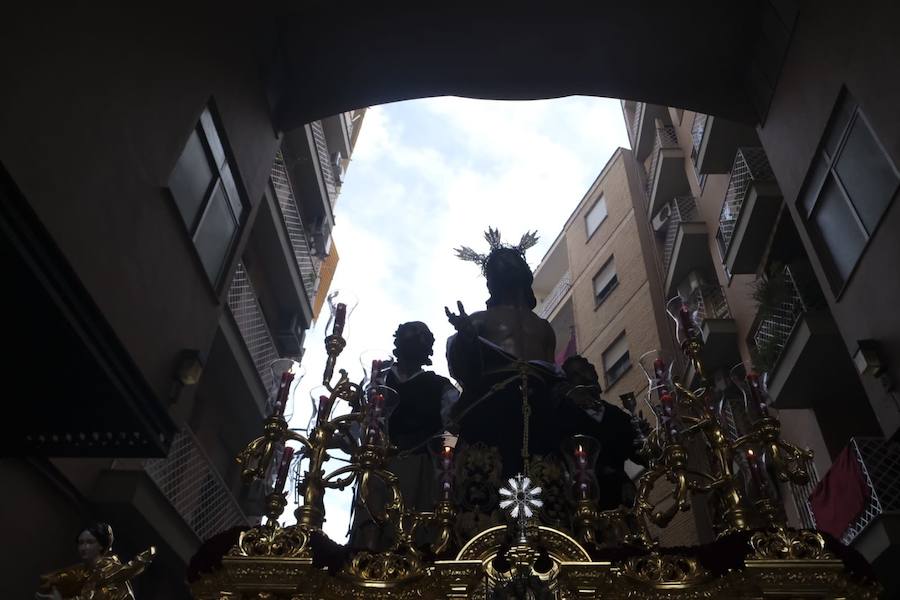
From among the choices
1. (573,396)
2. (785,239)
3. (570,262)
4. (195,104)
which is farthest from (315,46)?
(570,262)

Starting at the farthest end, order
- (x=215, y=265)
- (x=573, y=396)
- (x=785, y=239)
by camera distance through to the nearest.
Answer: (x=785, y=239)
(x=215, y=265)
(x=573, y=396)

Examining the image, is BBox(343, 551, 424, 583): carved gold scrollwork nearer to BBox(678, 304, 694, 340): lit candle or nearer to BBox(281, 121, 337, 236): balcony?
BBox(678, 304, 694, 340): lit candle

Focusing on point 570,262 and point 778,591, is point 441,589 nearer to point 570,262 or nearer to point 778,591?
point 778,591

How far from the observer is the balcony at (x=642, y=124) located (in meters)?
23.0

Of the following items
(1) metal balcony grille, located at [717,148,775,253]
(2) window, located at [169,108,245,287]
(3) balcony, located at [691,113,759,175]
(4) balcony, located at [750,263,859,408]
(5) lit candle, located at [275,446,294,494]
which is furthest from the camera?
(3) balcony, located at [691,113,759,175]

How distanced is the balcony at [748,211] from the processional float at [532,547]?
9668mm

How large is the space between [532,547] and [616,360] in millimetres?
17374

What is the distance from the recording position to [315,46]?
472 inches

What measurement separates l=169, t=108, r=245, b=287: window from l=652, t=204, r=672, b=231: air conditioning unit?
43.4 ft

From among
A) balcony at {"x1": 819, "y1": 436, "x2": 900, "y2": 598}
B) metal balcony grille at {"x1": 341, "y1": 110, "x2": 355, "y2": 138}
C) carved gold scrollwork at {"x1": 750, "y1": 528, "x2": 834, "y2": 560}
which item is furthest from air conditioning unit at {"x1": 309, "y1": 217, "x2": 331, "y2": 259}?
carved gold scrollwork at {"x1": 750, "y1": 528, "x2": 834, "y2": 560}

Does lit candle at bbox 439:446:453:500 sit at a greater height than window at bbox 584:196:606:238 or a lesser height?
lesser

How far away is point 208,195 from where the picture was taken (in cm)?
1026

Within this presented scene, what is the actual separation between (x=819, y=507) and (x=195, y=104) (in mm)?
9553

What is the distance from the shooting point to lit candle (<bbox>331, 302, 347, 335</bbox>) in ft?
20.7
